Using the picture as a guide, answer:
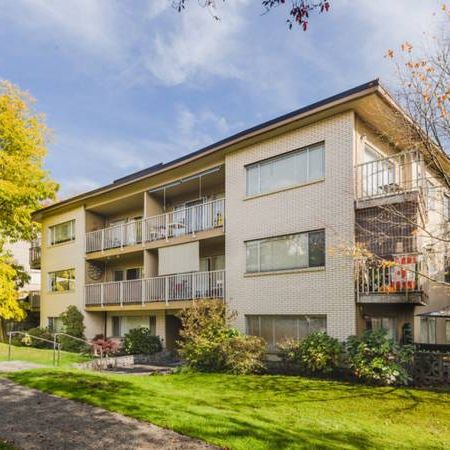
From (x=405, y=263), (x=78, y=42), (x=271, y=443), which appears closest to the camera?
(x=271, y=443)

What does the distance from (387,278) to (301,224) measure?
12.1 ft

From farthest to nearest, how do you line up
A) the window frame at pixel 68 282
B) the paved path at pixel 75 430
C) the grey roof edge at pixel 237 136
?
the window frame at pixel 68 282
the grey roof edge at pixel 237 136
the paved path at pixel 75 430

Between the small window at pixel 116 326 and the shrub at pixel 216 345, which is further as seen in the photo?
the small window at pixel 116 326

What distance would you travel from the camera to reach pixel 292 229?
1722 centimetres

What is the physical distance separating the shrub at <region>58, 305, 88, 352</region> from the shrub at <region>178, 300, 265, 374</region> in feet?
33.1

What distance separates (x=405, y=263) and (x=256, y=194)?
22.0 feet

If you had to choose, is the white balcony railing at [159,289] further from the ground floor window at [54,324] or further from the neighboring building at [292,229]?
the ground floor window at [54,324]

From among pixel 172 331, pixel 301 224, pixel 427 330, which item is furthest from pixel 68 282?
pixel 427 330

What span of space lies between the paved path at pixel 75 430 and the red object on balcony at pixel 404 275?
879 centimetres

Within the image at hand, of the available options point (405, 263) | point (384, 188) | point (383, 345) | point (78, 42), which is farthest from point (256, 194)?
point (78, 42)

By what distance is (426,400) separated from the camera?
1115 centimetres

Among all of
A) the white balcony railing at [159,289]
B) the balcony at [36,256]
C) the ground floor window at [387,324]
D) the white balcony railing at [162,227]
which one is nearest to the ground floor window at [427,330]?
the ground floor window at [387,324]

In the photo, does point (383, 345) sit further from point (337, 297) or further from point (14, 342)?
point (14, 342)

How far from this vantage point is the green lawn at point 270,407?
7.96m
